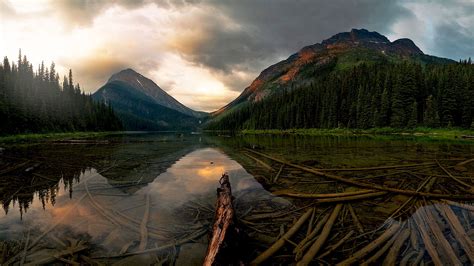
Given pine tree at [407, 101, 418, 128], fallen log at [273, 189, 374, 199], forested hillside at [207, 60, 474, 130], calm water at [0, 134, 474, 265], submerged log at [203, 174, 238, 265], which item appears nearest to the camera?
submerged log at [203, 174, 238, 265]

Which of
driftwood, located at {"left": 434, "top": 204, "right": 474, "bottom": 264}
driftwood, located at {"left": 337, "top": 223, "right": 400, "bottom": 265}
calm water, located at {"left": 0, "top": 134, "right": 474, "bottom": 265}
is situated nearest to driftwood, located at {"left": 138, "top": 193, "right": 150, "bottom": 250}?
calm water, located at {"left": 0, "top": 134, "right": 474, "bottom": 265}

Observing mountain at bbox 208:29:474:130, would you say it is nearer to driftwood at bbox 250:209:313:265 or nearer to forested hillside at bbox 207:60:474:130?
forested hillside at bbox 207:60:474:130

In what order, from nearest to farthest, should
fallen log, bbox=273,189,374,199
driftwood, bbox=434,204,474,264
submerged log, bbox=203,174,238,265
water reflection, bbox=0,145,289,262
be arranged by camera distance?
submerged log, bbox=203,174,238,265 → driftwood, bbox=434,204,474,264 → water reflection, bbox=0,145,289,262 → fallen log, bbox=273,189,374,199

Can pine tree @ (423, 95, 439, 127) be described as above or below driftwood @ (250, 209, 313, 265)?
above

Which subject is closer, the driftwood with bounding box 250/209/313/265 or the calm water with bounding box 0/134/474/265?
the driftwood with bounding box 250/209/313/265

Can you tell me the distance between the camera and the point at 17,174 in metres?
17.9

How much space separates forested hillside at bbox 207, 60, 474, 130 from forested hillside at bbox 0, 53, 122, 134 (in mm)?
97062

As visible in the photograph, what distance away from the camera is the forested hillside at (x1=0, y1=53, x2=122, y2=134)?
7306cm

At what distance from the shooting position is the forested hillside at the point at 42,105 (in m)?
73.1

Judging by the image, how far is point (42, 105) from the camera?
292ft

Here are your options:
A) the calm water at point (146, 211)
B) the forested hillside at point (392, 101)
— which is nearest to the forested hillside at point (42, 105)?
the calm water at point (146, 211)

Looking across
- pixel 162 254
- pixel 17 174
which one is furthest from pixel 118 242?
pixel 17 174

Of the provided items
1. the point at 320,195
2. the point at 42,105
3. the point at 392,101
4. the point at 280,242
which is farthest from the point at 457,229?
the point at 42,105

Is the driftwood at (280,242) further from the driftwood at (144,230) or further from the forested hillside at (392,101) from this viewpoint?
the forested hillside at (392,101)
